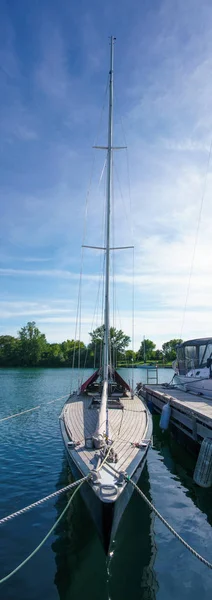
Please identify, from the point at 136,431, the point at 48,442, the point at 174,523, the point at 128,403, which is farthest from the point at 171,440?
the point at 174,523

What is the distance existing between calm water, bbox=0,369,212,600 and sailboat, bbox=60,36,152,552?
108cm

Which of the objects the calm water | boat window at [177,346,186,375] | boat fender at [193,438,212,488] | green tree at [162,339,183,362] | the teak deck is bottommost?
the calm water

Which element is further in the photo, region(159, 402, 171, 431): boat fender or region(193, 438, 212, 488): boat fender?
region(159, 402, 171, 431): boat fender

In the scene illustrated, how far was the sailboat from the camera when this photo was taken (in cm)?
558

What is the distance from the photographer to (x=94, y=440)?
26.3 feet

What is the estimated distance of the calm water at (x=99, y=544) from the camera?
5.75 meters

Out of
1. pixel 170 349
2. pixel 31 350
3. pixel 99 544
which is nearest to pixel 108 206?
pixel 99 544

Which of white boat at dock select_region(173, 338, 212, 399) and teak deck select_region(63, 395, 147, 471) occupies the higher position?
white boat at dock select_region(173, 338, 212, 399)

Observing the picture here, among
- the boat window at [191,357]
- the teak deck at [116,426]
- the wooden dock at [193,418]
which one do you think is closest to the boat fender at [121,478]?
the teak deck at [116,426]

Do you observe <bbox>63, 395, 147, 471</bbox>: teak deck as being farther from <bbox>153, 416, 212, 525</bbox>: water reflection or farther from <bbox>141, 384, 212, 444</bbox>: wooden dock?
<bbox>153, 416, 212, 525</bbox>: water reflection

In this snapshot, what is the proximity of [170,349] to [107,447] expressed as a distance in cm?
13996

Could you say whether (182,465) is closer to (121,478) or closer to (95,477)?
(121,478)

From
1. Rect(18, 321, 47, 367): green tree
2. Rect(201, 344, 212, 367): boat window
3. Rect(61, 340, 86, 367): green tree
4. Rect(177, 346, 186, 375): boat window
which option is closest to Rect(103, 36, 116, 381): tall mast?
Rect(201, 344, 212, 367): boat window

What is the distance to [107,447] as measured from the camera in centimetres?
754
